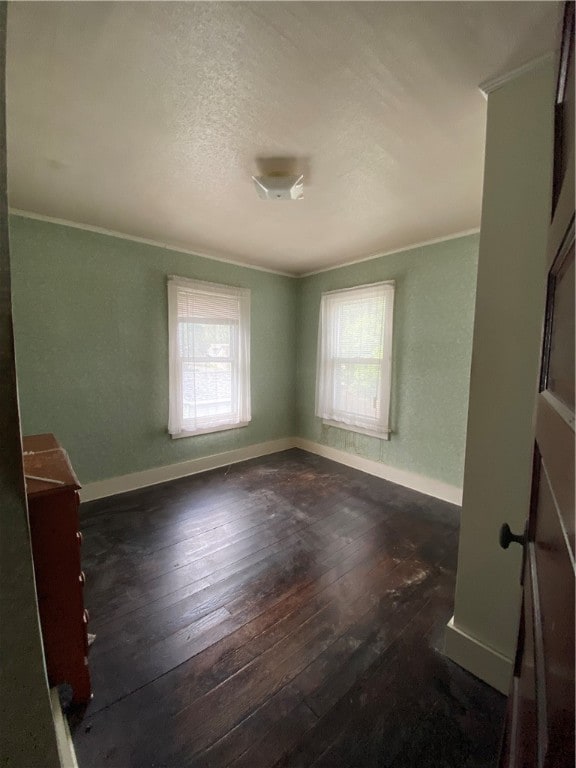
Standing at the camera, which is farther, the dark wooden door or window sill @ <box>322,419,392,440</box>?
window sill @ <box>322,419,392,440</box>

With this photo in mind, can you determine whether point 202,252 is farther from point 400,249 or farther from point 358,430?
point 358,430

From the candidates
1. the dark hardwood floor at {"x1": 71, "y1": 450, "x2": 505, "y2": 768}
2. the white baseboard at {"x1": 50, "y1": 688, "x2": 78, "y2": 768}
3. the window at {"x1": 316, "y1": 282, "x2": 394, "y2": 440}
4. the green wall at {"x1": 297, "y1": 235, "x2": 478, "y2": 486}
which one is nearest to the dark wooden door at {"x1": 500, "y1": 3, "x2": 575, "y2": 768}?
the dark hardwood floor at {"x1": 71, "y1": 450, "x2": 505, "y2": 768}

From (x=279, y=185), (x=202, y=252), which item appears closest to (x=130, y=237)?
(x=202, y=252)

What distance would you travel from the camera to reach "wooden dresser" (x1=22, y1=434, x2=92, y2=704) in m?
0.98

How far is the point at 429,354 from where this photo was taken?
9.33 feet

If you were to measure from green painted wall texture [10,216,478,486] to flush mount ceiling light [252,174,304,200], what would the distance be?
154 cm

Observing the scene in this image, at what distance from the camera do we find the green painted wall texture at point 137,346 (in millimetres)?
2381

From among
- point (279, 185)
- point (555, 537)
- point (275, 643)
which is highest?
point (279, 185)

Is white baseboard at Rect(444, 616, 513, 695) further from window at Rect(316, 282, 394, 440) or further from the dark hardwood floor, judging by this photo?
window at Rect(316, 282, 394, 440)

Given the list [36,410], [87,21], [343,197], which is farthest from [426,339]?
[36,410]

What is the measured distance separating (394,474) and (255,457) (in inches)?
64.1

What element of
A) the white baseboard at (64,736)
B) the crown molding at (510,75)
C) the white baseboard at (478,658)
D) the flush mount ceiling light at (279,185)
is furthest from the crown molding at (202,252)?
the white baseboard at (64,736)

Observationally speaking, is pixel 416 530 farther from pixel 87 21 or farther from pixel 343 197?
pixel 87 21

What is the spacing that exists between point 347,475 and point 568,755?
3.08 meters
